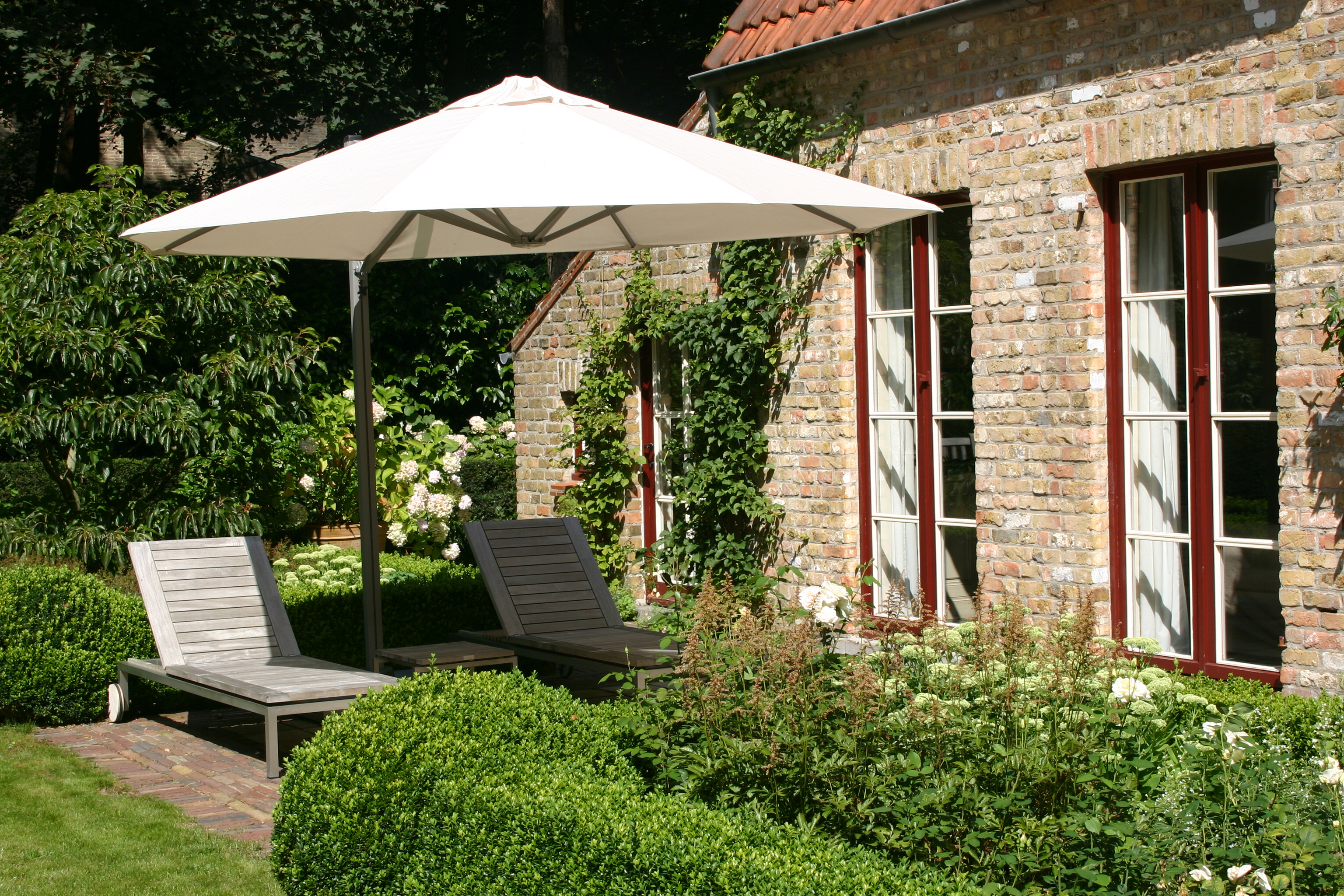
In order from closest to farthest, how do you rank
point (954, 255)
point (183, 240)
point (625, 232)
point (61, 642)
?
point (183, 240)
point (625, 232)
point (61, 642)
point (954, 255)

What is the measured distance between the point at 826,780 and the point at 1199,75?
161 inches

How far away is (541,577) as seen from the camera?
7.59 m

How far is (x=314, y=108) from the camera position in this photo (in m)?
15.7

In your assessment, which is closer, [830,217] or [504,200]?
[504,200]

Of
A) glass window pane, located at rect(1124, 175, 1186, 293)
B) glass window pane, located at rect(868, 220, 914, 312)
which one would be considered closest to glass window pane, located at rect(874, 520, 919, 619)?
glass window pane, located at rect(868, 220, 914, 312)

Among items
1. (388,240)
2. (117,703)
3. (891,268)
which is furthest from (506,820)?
(891,268)

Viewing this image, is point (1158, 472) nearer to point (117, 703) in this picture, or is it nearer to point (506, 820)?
point (506, 820)

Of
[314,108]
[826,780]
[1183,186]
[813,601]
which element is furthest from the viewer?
[314,108]

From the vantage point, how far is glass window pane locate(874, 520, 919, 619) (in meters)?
7.50

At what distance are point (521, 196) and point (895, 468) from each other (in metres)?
4.04

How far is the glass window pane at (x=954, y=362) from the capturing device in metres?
7.09

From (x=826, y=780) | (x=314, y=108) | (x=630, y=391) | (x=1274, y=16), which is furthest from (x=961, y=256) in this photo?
(x=314, y=108)

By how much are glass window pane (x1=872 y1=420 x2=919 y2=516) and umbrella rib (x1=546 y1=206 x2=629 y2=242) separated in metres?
2.45

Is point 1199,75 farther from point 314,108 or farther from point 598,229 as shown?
point 314,108
